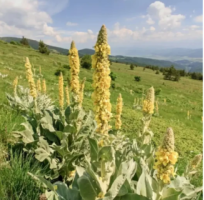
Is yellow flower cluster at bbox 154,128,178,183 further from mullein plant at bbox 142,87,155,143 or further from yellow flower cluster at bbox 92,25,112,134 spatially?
mullein plant at bbox 142,87,155,143

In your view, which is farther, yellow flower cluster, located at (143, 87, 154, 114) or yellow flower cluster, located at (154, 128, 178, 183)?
yellow flower cluster, located at (143, 87, 154, 114)

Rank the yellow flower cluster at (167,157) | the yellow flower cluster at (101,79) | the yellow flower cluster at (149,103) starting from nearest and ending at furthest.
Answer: the yellow flower cluster at (167,157), the yellow flower cluster at (101,79), the yellow flower cluster at (149,103)

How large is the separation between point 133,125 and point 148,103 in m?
6.46

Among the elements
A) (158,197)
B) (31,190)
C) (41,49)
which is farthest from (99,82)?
(41,49)

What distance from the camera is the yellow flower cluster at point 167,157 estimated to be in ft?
7.49

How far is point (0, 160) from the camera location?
450 cm

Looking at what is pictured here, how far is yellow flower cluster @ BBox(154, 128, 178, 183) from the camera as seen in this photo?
7.49ft

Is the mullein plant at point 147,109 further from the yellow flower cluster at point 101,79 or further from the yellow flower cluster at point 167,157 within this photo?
the yellow flower cluster at point 167,157

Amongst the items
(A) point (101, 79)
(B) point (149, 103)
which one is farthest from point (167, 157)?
(B) point (149, 103)

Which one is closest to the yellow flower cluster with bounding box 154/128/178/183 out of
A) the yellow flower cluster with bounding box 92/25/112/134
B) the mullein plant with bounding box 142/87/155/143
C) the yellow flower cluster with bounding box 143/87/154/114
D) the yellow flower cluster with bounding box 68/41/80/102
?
the yellow flower cluster with bounding box 92/25/112/134

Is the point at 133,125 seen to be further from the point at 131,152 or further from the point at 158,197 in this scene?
the point at 158,197

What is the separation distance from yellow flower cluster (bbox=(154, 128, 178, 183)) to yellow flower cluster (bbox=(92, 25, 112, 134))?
0.88 metres

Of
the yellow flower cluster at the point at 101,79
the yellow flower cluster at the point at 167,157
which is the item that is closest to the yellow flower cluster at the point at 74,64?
the yellow flower cluster at the point at 101,79

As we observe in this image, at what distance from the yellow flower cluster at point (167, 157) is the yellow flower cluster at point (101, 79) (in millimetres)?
879
